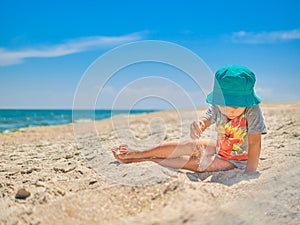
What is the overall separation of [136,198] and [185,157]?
3.03 ft

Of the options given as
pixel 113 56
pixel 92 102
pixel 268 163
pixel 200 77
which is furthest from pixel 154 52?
pixel 268 163

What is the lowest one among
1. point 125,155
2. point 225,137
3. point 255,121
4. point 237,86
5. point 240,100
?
point 125,155

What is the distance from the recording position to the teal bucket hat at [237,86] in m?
2.23

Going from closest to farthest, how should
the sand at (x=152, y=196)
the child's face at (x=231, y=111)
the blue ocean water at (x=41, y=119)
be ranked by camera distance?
1. the sand at (x=152, y=196)
2. the child's face at (x=231, y=111)
3. the blue ocean water at (x=41, y=119)

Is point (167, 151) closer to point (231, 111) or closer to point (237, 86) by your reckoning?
point (231, 111)

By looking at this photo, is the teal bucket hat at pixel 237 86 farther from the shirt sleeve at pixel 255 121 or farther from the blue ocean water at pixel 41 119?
the blue ocean water at pixel 41 119

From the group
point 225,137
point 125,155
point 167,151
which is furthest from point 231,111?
Result: point 125,155

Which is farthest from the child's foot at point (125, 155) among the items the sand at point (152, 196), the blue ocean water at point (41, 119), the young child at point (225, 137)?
the blue ocean water at point (41, 119)

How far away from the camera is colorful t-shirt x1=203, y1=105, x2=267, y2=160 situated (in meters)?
2.39

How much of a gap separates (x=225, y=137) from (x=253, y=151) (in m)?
0.33

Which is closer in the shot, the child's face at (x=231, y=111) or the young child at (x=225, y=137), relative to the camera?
the young child at (x=225, y=137)

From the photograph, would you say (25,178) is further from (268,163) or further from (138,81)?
(268,163)

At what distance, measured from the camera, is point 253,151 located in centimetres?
231

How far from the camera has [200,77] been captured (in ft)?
9.37
